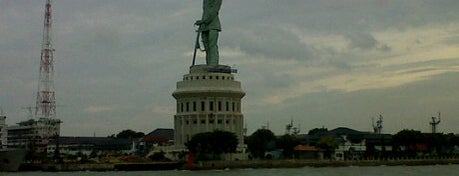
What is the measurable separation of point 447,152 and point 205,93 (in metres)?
48.7

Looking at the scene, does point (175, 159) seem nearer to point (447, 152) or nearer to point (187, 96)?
point (187, 96)

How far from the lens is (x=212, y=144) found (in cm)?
11175

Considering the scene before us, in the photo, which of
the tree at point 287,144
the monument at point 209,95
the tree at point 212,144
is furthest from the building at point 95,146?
the tree at point 212,144

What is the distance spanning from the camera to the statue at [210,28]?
125m

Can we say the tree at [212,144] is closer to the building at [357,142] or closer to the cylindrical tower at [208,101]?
the cylindrical tower at [208,101]

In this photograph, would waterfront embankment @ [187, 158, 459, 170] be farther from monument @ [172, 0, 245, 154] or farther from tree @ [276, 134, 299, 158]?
monument @ [172, 0, 245, 154]

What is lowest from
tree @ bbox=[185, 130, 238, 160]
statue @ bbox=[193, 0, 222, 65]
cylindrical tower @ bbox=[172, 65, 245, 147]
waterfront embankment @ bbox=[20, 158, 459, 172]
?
waterfront embankment @ bbox=[20, 158, 459, 172]

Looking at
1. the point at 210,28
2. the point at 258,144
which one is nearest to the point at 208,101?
the point at 210,28

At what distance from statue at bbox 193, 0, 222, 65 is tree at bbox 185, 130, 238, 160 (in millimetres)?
17767

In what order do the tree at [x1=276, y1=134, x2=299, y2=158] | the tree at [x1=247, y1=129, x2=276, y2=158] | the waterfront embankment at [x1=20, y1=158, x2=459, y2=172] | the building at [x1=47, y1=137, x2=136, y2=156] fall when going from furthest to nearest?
the building at [x1=47, y1=137, x2=136, y2=156] < the tree at [x1=247, y1=129, x2=276, y2=158] < the tree at [x1=276, y1=134, x2=299, y2=158] < the waterfront embankment at [x1=20, y1=158, x2=459, y2=172]

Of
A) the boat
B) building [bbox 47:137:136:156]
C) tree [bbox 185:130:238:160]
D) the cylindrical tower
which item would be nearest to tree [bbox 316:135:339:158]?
the cylindrical tower

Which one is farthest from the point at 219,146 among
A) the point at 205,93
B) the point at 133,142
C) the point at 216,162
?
the point at 133,142

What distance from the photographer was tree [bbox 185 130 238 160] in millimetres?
111688

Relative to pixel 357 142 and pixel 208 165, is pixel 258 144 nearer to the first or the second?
pixel 357 142
